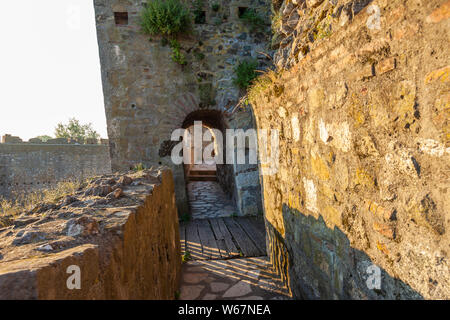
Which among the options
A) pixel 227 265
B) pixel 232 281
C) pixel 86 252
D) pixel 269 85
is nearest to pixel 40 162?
pixel 227 265

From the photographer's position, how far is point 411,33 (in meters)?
0.93

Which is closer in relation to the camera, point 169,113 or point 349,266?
point 349,266

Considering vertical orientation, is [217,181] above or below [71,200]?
below

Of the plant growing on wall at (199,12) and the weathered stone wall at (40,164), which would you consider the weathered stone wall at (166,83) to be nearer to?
the plant growing on wall at (199,12)

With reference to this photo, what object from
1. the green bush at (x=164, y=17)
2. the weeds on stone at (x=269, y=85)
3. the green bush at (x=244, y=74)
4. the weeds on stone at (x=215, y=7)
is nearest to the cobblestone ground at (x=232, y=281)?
the weeds on stone at (x=269, y=85)

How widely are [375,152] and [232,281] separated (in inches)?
90.1

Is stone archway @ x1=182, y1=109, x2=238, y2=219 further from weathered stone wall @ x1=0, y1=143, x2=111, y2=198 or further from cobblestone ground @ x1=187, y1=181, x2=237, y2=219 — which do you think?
weathered stone wall @ x1=0, y1=143, x2=111, y2=198

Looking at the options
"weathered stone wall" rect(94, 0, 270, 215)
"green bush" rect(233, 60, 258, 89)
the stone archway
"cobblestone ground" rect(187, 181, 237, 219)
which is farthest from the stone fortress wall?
"green bush" rect(233, 60, 258, 89)

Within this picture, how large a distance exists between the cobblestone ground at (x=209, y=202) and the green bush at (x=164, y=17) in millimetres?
4110

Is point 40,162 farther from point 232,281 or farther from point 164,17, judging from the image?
point 232,281

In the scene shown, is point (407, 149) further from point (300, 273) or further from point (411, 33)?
point (300, 273)

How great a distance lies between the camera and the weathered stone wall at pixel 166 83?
5477 mm
